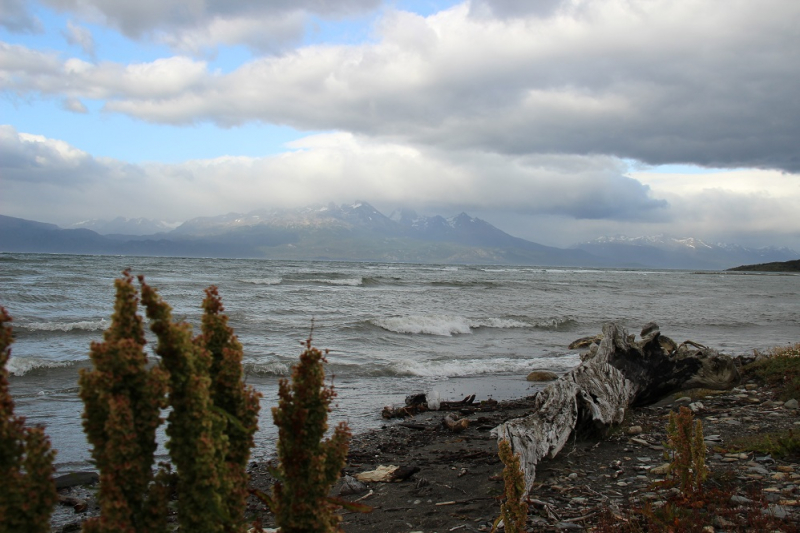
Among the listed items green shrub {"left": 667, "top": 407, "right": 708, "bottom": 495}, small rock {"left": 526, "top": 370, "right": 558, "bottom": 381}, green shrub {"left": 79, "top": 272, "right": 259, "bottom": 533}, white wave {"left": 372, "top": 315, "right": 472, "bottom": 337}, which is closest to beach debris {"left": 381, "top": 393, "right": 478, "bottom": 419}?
small rock {"left": 526, "top": 370, "right": 558, "bottom": 381}

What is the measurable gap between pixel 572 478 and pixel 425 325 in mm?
17203

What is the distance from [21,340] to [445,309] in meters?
19.3

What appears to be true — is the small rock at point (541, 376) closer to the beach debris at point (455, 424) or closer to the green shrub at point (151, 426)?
the beach debris at point (455, 424)

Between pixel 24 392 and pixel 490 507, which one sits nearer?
pixel 490 507

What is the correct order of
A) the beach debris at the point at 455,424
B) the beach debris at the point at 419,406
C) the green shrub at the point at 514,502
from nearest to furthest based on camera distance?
the green shrub at the point at 514,502 → the beach debris at the point at 455,424 → the beach debris at the point at 419,406

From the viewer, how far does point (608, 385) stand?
8359mm

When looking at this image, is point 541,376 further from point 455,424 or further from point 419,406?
point 455,424

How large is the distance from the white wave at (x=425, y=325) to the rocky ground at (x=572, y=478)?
13.0 metres

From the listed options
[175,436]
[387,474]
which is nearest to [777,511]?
[387,474]

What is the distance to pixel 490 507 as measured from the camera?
5324mm

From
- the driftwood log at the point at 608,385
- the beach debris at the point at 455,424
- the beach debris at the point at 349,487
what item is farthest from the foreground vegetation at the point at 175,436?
the beach debris at the point at 455,424

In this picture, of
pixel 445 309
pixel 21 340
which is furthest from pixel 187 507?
pixel 445 309

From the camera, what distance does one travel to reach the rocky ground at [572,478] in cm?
481

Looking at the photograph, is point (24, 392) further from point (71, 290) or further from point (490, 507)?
point (71, 290)
